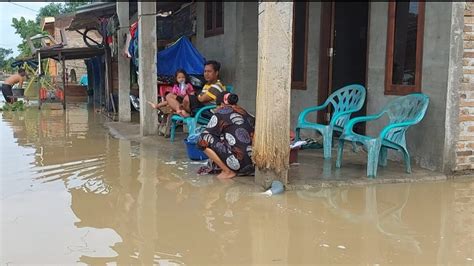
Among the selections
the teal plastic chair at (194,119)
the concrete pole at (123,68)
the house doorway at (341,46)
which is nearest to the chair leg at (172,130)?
the teal plastic chair at (194,119)

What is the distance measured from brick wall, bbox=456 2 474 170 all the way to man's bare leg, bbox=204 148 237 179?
2501 mm

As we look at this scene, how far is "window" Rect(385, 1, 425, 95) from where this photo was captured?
5.90 meters

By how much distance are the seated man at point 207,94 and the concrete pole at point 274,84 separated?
2361 mm

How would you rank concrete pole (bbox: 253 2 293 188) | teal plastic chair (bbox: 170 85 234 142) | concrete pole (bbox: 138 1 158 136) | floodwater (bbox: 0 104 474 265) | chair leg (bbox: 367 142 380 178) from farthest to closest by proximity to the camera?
concrete pole (bbox: 138 1 158 136), teal plastic chair (bbox: 170 85 234 142), chair leg (bbox: 367 142 380 178), concrete pole (bbox: 253 2 293 188), floodwater (bbox: 0 104 474 265)

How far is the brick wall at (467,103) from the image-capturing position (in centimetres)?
547

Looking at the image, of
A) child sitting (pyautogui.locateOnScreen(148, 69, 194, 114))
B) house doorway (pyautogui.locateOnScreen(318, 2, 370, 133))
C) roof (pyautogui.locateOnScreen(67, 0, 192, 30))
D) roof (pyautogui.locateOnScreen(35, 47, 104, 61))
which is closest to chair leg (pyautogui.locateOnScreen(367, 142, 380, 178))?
house doorway (pyautogui.locateOnScreen(318, 2, 370, 133))

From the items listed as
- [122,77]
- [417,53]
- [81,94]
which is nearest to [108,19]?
[122,77]

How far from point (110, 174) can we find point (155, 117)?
2964 millimetres

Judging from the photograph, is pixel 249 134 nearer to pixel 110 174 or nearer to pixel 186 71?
pixel 110 174

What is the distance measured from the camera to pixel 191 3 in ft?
36.1

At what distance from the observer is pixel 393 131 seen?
544 cm

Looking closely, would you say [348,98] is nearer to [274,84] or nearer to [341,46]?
[341,46]

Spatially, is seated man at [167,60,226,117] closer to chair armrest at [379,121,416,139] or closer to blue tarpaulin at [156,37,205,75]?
blue tarpaulin at [156,37,205,75]

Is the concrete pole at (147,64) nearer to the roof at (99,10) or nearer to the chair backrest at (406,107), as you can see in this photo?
the roof at (99,10)
